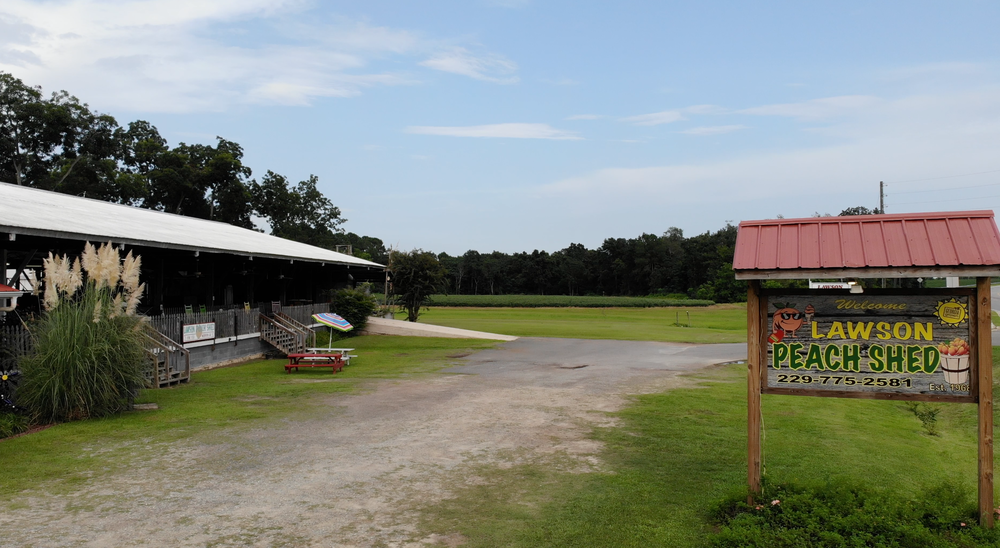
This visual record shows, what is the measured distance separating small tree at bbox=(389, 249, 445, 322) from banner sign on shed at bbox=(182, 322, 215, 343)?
16184 mm

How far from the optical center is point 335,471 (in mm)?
7781

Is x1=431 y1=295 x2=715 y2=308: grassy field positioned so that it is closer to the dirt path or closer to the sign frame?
the dirt path

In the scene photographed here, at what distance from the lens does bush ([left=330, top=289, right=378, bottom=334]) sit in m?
28.8

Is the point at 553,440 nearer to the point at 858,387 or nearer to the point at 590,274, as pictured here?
the point at 858,387

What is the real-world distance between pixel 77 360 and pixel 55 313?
80 centimetres

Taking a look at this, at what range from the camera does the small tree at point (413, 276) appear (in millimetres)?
34312

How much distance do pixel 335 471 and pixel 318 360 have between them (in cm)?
1086

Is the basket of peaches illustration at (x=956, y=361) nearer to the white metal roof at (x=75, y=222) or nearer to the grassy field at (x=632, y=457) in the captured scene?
the grassy field at (x=632, y=457)

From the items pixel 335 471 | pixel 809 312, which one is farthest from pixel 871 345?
pixel 335 471

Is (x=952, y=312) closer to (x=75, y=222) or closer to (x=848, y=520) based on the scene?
(x=848, y=520)

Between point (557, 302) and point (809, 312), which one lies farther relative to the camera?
point (557, 302)

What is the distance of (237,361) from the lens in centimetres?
1969

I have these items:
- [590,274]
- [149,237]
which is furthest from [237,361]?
[590,274]

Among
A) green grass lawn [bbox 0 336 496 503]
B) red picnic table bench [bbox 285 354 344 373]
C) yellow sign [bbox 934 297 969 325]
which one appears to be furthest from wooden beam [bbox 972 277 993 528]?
red picnic table bench [bbox 285 354 344 373]
